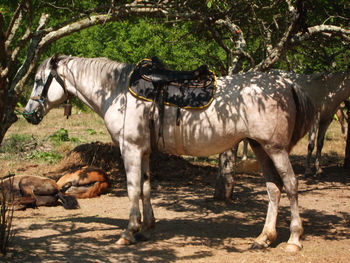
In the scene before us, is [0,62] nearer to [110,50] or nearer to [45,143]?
[45,143]

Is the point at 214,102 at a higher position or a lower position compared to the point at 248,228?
higher

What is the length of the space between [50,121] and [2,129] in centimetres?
1749

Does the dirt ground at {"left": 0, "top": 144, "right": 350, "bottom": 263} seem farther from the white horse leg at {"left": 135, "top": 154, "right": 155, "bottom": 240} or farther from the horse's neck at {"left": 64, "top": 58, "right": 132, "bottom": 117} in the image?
the horse's neck at {"left": 64, "top": 58, "right": 132, "bottom": 117}

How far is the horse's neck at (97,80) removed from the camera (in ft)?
19.1

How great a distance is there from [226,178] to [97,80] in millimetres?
3331

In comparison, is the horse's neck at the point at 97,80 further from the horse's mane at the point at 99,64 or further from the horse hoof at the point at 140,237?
the horse hoof at the point at 140,237

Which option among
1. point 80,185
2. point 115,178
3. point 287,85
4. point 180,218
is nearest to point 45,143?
point 115,178

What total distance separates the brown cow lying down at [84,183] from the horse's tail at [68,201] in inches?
22.0

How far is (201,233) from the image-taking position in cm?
610

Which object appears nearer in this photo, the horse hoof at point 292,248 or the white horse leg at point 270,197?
the horse hoof at point 292,248

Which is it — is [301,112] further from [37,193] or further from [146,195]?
[37,193]

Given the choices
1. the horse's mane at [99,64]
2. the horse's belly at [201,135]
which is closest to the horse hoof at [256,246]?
the horse's belly at [201,135]

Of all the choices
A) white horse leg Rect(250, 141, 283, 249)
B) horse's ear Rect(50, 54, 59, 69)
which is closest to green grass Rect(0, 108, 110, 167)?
horse's ear Rect(50, 54, 59, 69)

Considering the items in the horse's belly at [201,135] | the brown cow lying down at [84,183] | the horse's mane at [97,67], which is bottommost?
the brown cow lying down at [84,183]
